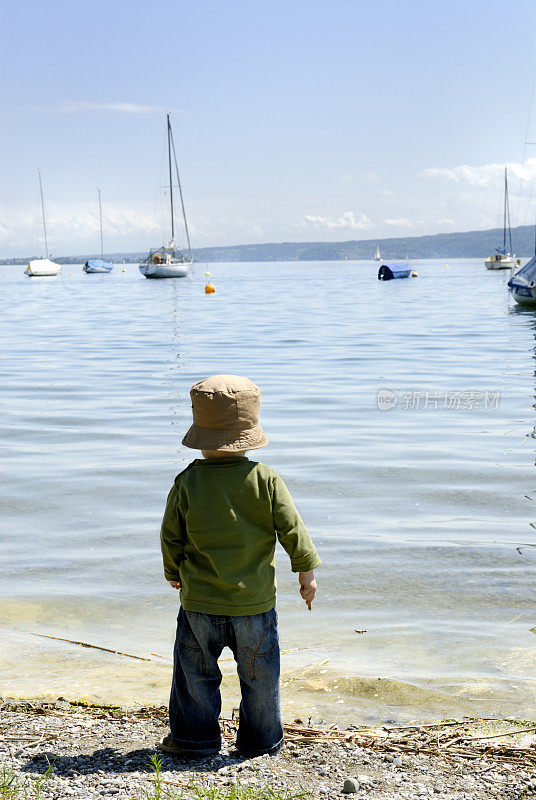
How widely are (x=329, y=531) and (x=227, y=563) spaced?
4.43 meters

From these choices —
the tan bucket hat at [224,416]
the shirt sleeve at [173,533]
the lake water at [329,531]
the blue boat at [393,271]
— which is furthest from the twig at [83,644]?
the blue boat at [393,271]

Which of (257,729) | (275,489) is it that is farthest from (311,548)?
(257,729)

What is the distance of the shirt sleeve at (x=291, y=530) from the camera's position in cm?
346

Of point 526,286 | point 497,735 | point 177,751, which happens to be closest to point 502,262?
point 526,286

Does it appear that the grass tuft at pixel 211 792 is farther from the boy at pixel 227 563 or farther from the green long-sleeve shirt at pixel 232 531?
the green long-sleeve shirt at pixel 232 531

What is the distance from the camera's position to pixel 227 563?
3447mm

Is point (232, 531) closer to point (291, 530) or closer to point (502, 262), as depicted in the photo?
point (291, 530)

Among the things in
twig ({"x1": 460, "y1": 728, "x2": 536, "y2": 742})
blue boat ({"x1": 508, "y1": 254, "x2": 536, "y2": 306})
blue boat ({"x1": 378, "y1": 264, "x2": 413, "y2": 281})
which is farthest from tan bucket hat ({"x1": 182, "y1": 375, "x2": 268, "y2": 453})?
blue boat ({"x1": 378, "y1": 264, "x2": 413, "y2": 281})

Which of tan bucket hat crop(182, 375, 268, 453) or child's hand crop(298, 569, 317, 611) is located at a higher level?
tan bucket hat crop(182, 375, 268, 453)

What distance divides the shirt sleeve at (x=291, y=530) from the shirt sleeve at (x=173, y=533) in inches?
15.2

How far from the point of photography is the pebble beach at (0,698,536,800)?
314 centimetres

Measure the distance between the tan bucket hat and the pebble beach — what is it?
1253mm

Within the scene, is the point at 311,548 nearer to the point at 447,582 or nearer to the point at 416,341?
the point at 447,582

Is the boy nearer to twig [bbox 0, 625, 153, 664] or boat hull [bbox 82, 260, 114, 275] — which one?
twig [bbox 0, 625, 153, 664]
